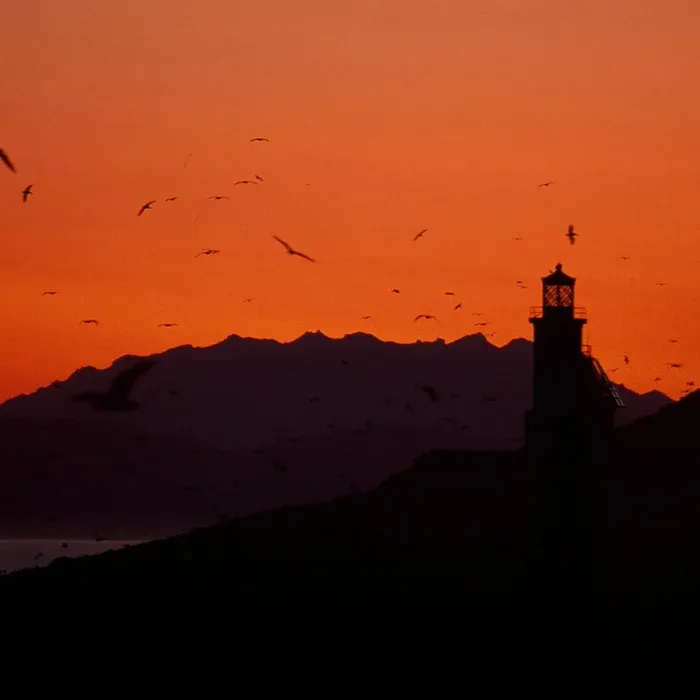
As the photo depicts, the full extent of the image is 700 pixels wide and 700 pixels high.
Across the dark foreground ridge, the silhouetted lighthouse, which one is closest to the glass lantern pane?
the silhouetted lighthouse

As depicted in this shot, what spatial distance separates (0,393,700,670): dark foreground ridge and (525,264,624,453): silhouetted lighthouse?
2.81 feet

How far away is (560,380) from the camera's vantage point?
50188mm

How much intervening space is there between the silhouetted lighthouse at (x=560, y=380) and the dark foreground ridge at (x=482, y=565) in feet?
2.81

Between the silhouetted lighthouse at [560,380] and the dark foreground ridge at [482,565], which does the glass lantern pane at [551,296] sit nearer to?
the silhouetted lighthouse at [560,380]

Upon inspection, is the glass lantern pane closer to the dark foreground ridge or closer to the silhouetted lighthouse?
the silhouetted lighthouse

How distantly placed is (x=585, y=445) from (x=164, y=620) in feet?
88.0

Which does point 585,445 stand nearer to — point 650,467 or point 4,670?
point 650,467

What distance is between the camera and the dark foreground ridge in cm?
5447

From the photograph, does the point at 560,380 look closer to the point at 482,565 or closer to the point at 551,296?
the point at 551,296

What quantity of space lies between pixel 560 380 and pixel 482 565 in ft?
56.8

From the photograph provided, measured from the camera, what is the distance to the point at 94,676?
6719 cm

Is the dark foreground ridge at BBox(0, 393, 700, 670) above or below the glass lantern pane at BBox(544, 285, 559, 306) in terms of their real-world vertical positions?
below

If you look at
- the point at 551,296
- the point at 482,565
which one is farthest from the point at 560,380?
the point at 482,565

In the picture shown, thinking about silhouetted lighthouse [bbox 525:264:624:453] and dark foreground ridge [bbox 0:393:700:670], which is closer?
silhouetted lighthouse [bbox 525:264:624:453]
